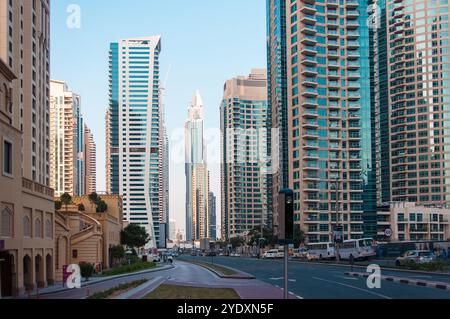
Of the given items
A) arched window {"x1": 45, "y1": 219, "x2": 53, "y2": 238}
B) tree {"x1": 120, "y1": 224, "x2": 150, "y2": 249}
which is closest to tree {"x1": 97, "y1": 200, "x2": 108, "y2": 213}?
tree {"x1": 120, "y1": 224, "x2": 150, "y2": 249}

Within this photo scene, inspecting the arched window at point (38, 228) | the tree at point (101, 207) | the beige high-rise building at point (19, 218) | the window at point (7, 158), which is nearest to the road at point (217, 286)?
the beige high-rise building at point (19, 218)

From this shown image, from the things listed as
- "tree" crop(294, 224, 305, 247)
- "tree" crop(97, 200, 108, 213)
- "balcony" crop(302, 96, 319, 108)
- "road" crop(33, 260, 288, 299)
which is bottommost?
"tree" crop(294, 224, 305, 247)

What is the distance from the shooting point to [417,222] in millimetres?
151875

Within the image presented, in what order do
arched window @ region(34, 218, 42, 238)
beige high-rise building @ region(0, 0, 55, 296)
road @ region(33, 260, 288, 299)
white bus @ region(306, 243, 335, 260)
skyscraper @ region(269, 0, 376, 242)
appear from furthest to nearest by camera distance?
skyscraper @ region(269, 0, 376, 242) → white bus @ region(306, 243, 335, 260) → arched window @ region(34, 218, 42, 238) → beige high-rise building @ region(0, 0, 55, 296) → road @ region(33, 260, 288, 299)

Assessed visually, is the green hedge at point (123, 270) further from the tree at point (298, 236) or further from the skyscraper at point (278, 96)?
the skyscraper at point (278, 96)

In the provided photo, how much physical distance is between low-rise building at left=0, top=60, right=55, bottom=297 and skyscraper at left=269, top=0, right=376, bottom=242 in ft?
338

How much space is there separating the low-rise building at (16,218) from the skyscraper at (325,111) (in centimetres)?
10290

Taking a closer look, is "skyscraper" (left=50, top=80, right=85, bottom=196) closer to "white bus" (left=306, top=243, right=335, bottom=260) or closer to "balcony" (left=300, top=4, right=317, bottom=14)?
"balcony" (left=300, top=4, right=317, bottom=14)

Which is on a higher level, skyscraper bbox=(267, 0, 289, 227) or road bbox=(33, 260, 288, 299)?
skyscraper bbox=(267, 0, 289, 227)

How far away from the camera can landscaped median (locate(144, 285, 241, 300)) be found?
2730cm

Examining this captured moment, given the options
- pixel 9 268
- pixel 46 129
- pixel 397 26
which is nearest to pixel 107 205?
pixel 46 129

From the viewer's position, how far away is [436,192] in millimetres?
178250

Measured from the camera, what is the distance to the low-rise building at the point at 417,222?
15225cm

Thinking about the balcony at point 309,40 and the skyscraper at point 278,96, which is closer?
the balcony at point 309,40
